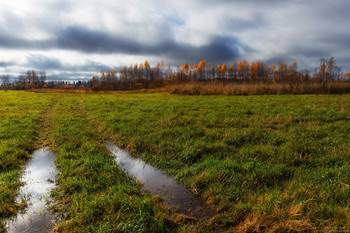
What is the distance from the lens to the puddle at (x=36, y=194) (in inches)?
122

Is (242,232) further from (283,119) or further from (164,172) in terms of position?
(283,119)

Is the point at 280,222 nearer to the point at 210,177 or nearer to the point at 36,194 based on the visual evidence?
the point at 210,177

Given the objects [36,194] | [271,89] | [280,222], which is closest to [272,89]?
[271,89]

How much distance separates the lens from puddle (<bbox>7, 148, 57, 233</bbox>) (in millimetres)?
3099

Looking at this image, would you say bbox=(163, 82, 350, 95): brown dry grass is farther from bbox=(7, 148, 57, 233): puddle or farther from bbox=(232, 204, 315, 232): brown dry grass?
bbox=(232, 204, 315, 232): brown dry grass

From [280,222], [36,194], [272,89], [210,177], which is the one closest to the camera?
[280,222]

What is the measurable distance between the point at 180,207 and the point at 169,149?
2679 millimetres

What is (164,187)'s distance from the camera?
13.9ft

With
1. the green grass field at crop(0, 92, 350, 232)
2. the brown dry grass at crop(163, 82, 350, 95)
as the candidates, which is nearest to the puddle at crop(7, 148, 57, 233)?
the green grass field at crop(0, 92, 350, 232)

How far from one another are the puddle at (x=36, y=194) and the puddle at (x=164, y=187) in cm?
177

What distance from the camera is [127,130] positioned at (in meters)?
8.32

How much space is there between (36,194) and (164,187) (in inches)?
107

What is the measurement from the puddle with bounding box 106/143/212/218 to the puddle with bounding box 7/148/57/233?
5.80 ft

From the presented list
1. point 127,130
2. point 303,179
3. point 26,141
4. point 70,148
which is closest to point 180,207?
point 303,179
